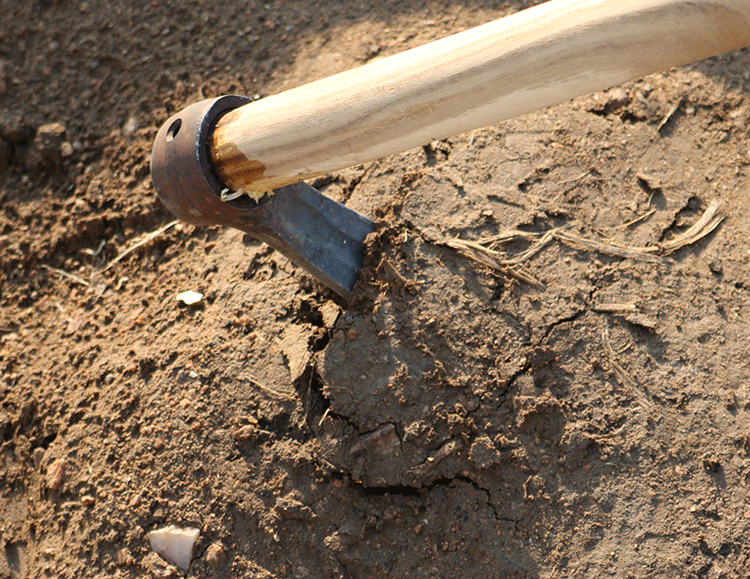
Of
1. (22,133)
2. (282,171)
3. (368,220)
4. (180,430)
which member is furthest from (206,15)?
(180,430)

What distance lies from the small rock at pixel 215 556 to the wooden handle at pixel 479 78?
3.63 ft

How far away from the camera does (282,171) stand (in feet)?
5.12

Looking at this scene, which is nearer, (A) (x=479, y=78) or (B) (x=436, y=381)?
(A) (x=479, y=78)

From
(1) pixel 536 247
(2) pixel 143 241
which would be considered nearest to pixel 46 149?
(2) pixel 143 241

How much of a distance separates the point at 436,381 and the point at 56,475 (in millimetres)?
1284

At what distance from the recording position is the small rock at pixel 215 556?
179cm

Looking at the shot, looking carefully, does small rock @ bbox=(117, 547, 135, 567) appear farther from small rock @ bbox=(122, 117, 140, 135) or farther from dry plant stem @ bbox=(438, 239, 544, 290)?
small rock @ bbox=(122, 117, 140, 135)

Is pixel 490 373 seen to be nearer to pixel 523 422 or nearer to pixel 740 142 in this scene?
pixel 523 422

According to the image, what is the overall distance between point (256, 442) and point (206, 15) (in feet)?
7.01

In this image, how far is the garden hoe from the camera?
1289mm

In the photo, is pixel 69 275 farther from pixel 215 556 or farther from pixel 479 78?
pixel 479 78

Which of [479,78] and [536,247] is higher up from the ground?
[479,78]

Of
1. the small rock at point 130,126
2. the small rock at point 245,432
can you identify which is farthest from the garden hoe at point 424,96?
the small rock at point 130,126

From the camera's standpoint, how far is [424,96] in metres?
1.38
